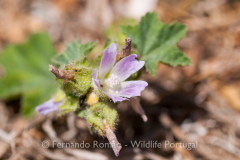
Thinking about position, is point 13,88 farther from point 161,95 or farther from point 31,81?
point 161,95

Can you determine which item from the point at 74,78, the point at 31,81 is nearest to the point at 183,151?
the point at 74,78

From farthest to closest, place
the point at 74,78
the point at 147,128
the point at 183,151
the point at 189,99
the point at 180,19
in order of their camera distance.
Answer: the point at 180,19, the point at 189,99, the point at 147,128, the point at 183,151, the point at 74,78

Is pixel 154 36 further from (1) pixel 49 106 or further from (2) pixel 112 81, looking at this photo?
(1) pixel 49 106

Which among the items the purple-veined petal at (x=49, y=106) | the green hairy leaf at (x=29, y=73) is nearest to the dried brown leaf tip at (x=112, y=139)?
the purple-veined petal at (x=49, y=106)

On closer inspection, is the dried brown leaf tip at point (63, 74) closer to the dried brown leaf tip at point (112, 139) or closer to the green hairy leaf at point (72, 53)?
the green hairy leaf at point (72, 53)

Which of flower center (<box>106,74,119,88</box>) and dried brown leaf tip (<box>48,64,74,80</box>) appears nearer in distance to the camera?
dried brown leaf tip (<box>48,64,74,80</box>)

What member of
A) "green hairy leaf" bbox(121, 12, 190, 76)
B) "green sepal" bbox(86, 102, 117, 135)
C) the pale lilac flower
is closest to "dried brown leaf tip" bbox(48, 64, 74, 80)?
the pale lilac flower

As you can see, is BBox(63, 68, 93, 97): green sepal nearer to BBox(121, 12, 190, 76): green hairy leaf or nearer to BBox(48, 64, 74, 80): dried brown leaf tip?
BBox(48, 64, 74, 80): dried brown leaf tip
